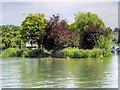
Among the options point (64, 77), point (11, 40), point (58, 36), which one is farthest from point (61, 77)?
point (11, 40)

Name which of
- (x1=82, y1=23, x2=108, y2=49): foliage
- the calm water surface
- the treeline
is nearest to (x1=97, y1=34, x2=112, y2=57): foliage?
the treeline

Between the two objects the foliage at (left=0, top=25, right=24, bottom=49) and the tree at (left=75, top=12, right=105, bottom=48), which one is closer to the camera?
the tree at (left=75, top=12, right=105, bottom=48)

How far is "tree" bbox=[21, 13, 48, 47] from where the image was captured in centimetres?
2838

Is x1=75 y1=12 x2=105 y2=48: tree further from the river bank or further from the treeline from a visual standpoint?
the river bank

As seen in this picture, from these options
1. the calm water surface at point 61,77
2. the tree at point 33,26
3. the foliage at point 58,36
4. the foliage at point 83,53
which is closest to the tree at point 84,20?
the tree at point 33,26

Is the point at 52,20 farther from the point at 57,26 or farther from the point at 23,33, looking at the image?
the point at 23,33

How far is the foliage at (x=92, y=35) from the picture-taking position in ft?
83.4

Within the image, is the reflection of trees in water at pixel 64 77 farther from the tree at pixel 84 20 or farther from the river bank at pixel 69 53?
the tree at pixel 84 20

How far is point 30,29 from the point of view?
28.6 metres

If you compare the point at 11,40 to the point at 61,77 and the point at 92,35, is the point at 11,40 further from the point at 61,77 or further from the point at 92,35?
the point at 61,77

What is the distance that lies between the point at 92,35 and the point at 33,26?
5321mm

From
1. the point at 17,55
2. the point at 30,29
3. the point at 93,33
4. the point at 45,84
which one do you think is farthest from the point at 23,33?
the point at 45,84

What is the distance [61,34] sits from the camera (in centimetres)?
2341

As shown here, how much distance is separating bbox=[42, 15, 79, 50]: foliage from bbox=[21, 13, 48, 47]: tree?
3.84 metres
